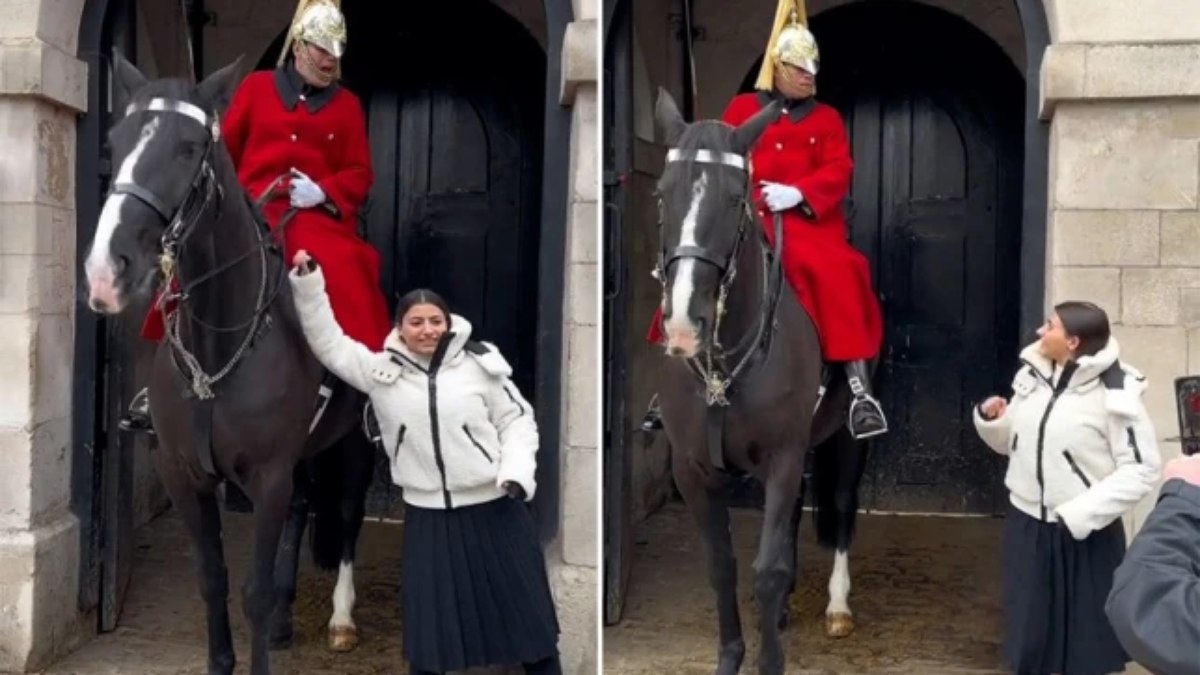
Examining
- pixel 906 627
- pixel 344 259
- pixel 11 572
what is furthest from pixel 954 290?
pixel 11 572

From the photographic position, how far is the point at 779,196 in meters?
4.16

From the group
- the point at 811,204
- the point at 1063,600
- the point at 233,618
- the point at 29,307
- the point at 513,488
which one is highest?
the point at 811,204

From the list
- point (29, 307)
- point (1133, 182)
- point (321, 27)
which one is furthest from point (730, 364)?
point (29, 307)

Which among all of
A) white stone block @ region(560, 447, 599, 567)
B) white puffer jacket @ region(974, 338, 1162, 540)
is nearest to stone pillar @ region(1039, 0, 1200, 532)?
white puffer jacket @ region(974, 338, 1162, 540)

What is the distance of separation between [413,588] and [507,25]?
3.31 meters

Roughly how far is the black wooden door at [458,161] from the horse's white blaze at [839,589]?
6.58ft

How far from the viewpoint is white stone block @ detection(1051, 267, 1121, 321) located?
13.3 ft

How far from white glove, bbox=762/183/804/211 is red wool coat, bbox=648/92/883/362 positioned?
0.14ft

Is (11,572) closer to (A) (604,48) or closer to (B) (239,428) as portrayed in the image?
→ (B) (239,428)

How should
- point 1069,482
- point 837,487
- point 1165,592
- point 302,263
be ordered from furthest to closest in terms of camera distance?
point 837,487 → point 302,263 → point 1069,482 → point 1165,592

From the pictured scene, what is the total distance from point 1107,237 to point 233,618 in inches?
128

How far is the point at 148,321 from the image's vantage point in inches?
160

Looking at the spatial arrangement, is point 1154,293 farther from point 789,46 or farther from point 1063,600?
point 789,46

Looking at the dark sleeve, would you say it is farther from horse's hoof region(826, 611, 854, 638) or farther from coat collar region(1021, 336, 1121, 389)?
horse's hoof region(826, 611, 854, 638)
